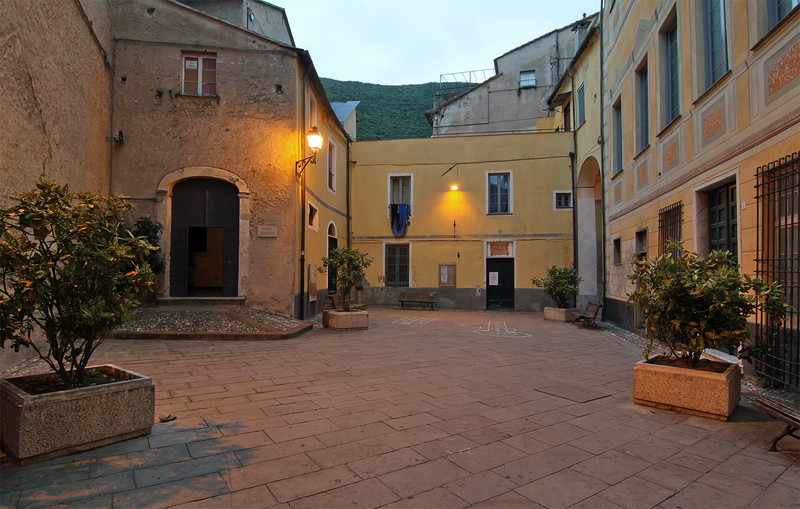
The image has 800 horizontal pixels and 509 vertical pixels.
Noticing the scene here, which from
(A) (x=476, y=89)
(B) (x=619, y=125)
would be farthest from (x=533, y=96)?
(B) (x=619, y=125)

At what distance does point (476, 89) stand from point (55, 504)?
26.9 metres

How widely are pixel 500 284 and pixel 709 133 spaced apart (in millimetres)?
12586

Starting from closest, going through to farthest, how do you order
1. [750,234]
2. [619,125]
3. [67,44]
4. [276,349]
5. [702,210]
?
[750,234] → [702,210] → [276,349] → [67,44] → [619,125]

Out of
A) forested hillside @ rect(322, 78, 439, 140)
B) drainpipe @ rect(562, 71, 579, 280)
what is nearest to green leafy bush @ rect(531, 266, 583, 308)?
drainpipe @ rect(562, 71, 579, 280)

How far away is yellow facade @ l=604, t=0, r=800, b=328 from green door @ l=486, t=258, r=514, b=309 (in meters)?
6.39

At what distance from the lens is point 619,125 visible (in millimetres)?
13305

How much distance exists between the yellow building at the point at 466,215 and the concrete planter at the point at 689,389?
14.5 m

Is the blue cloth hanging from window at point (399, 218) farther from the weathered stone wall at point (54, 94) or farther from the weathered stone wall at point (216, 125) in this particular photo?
the weathered stone wall at point (54, 94)

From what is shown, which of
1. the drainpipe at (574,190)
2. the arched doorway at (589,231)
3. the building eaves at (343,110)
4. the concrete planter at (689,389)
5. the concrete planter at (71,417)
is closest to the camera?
the concrete planter at (71,417)

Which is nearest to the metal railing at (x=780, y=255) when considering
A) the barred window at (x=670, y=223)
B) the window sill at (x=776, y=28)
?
the window sill at (x=776, y=28)

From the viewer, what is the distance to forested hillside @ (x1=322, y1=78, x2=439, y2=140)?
45094mm

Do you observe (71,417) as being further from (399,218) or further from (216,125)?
(399,218)

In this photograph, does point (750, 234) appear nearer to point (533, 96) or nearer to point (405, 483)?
point (405, 483)

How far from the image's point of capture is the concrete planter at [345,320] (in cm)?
1127
